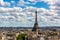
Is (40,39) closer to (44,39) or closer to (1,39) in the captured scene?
(44,39)

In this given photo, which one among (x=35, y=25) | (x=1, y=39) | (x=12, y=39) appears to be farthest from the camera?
(x=35, y=25)

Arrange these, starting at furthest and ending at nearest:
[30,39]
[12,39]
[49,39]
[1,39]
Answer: [30,39] < [12,39] < [49,39] < [1,39]

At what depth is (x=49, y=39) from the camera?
41375 mm

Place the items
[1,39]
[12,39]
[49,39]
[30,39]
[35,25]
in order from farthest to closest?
[35,25] < [30,39] < [12,39] < [49,39] < [1,39]

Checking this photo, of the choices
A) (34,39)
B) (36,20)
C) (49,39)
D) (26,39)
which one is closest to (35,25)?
(36,20)

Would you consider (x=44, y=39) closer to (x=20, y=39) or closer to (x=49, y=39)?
(x=49, y=39)

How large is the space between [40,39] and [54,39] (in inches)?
119

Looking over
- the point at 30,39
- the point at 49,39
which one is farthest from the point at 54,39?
the point at 30,39

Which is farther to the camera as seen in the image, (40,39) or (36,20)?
(36,20)

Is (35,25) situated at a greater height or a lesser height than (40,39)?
lesser

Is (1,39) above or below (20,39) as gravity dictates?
above

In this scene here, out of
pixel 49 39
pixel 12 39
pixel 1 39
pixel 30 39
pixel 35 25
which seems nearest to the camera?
pixel 1 39

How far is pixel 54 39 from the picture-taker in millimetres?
40375

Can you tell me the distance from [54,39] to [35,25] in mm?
40143
